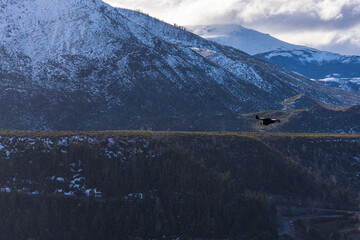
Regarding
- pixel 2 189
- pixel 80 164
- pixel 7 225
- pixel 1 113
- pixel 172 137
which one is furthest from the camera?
pixel 1 113

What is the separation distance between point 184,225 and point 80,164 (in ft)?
92.0

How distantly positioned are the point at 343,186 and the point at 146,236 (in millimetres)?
65464

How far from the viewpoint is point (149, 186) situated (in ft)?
330

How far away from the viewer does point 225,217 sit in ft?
313

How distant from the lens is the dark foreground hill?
87.6m

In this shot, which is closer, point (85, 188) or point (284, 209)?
point (85, 188)

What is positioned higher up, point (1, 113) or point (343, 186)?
point (1, 113)

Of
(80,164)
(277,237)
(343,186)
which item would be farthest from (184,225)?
(343,186)

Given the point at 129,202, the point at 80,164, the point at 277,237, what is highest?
the point at 80,164

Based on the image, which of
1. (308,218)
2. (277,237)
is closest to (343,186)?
(308,218)

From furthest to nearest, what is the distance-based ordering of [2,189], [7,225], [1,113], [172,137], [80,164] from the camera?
[1,113] → [172,137] → [80,164] → [2,189] → [7,225]

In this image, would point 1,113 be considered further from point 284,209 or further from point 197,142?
point 284,209

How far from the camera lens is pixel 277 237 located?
9269cm

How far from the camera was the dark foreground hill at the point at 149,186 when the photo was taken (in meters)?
87.6
